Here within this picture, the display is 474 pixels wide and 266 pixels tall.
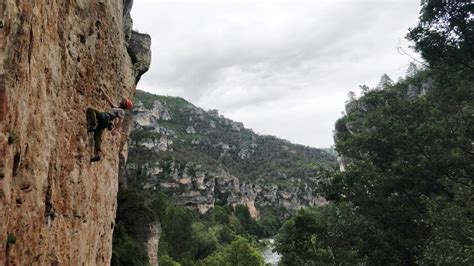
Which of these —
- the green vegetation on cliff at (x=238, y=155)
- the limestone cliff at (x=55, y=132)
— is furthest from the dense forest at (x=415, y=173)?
the green vegetation on cliff at (x=238, y=155)

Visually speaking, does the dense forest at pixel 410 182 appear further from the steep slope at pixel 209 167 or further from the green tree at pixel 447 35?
the steep slope at pixel 209 167

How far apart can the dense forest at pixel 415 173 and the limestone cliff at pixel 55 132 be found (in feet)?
43.6

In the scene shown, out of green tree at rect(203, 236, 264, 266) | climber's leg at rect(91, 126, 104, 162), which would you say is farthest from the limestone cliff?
green tree at rect(203, 236, 264, 266)

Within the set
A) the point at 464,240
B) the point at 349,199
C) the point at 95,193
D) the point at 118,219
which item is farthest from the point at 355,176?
the point at 95,193

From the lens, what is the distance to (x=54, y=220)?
285 inches

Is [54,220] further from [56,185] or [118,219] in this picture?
[118,219]

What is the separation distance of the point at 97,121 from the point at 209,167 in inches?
4930

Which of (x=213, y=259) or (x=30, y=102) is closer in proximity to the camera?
(x=30, y=102)

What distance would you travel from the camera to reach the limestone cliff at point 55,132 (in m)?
5.13

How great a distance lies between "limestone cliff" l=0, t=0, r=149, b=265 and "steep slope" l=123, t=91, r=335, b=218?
59985mm

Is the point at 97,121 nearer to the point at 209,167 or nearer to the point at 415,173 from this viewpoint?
the point at 415,173

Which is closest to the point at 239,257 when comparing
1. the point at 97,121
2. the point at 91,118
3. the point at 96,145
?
the point at 96,145

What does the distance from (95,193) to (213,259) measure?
27.6 meters

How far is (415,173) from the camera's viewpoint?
2267 cm
